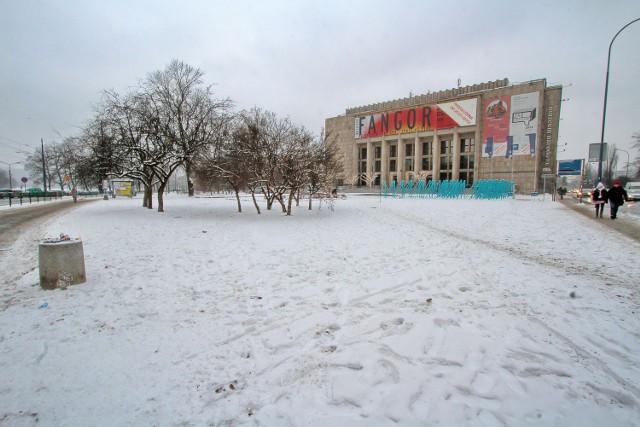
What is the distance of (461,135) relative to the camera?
6606 centimetres

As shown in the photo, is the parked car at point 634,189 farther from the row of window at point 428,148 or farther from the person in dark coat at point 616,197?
the row of window at point 428,148

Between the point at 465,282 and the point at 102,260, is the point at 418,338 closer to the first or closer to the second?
the point at 465,282

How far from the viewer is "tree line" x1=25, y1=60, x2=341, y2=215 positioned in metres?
15.5

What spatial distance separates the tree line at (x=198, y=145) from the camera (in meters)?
15.5

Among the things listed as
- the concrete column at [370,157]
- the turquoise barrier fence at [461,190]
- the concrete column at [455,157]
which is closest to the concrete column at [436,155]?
the concrete column at [455,157]

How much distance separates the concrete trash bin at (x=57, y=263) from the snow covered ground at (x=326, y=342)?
0.93 feet

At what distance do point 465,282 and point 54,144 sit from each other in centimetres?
7452

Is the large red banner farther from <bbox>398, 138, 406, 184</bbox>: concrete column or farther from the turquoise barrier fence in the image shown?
the turquoise barrier fence

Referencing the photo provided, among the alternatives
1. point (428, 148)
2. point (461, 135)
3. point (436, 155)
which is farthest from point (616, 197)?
point (428, 148)

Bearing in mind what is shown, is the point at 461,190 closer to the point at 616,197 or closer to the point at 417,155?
the point at 616,197

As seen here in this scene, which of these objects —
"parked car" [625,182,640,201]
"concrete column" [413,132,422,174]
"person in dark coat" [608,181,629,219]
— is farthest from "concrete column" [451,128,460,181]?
"person in dark coat" [608,181,629,219]

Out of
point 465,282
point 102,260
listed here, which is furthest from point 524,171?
point 102,260

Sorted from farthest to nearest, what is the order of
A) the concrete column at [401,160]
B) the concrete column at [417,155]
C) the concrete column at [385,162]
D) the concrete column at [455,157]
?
the concrete column at [385,162]
the concrete column at [401,160]
the concrete column at [417,155]
the concrete column at [455,157]

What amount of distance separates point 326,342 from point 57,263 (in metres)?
5.05
